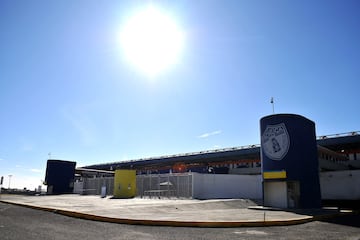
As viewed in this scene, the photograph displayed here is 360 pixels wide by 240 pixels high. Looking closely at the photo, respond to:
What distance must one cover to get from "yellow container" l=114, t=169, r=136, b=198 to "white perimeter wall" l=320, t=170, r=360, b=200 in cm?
2214

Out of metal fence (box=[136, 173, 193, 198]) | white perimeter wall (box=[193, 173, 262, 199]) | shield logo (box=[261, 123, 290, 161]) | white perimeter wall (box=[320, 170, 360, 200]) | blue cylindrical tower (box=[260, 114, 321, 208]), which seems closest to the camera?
blue cylindrical tower (box=[260, 114, 321, 208])

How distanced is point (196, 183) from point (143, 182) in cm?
981

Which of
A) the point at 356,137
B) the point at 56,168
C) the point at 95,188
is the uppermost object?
the point at 356,137

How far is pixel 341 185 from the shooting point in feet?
94.4

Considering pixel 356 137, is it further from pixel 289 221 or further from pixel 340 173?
pixel 289 221

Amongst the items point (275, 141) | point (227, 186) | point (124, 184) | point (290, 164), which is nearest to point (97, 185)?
point (124, 184)

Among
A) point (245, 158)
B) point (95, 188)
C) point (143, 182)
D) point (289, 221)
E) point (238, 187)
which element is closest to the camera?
point (289, 221)

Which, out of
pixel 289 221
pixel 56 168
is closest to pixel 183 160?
pixel 56 168

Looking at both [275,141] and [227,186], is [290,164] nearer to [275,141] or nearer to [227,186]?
[275,141]

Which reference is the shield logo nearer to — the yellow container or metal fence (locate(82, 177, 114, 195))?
the yellow container

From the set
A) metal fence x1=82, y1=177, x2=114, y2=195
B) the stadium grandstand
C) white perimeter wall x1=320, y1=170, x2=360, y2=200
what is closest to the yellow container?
metal fence x1=82, y1=177, x2=114, y2=195

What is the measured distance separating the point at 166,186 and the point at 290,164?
1805 cm

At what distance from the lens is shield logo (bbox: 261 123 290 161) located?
2205 centimetres

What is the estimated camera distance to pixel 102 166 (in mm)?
92875
